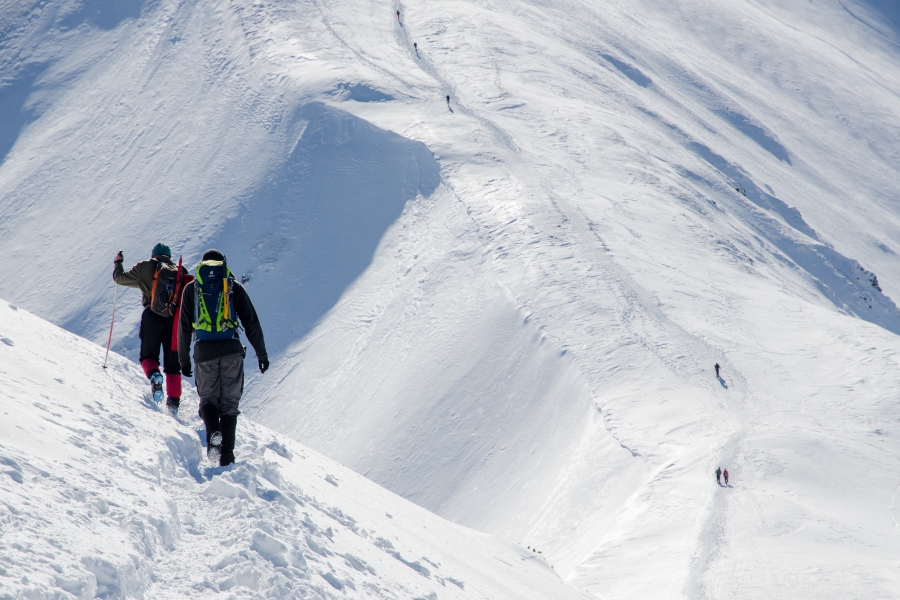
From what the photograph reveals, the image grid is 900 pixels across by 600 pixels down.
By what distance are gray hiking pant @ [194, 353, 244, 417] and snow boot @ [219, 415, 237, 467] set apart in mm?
46

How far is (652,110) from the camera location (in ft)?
168

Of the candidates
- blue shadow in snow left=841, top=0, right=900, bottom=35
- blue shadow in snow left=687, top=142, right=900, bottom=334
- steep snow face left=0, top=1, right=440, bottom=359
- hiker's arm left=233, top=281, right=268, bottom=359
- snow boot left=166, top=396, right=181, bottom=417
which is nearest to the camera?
hiker's arm left=233, top=281, right=268, bottom=359

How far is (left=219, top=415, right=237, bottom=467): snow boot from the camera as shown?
23.4ft

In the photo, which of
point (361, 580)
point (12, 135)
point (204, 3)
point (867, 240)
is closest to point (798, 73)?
point (867, 240)

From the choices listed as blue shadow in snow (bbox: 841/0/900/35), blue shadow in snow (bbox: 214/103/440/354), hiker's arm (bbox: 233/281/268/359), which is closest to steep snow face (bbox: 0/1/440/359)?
blue shadow in snow (bbox: 214/103/440/354)

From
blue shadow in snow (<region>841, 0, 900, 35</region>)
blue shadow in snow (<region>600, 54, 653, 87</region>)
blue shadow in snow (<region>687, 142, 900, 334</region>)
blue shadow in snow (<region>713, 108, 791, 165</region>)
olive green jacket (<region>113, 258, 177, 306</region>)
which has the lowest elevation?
blue shadow in snow (<region>687, 142, 900, 334</region>)

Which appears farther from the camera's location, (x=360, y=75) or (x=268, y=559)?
(x=360, y=75)

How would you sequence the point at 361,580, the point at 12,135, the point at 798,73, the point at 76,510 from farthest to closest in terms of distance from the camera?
the point at 798,73, the point at 12,135, the point at 361,580, the point at 76,510

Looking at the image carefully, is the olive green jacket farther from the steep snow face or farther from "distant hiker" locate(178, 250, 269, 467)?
the steep snow face

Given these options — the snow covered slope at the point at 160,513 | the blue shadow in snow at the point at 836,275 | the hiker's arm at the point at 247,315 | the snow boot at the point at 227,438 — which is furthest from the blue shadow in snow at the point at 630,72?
the snow boot at the point at 227,438

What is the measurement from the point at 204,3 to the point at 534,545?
4565 centimetres

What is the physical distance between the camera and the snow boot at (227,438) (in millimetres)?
7121

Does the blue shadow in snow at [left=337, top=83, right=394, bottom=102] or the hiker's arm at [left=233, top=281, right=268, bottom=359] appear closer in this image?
the hiker's arm at [left=233, top=281, right=268, bottom=359]

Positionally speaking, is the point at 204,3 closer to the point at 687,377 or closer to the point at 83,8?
the point at 83,8
